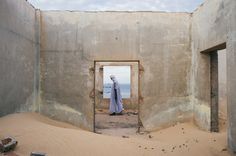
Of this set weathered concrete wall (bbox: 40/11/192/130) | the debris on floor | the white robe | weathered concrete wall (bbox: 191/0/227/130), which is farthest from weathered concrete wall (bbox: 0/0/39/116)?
the white robe

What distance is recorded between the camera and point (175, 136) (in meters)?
7.68

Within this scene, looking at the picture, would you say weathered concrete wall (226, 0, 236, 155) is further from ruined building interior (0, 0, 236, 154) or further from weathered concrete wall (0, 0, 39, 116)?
weathered concrete wall (0, 0, 39, 116)

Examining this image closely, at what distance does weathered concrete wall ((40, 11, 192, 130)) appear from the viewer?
858 cm

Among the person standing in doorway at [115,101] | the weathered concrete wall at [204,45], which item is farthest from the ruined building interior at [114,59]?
the person standing in doorway at [115,101]

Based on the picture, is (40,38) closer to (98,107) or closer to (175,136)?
(175,136)

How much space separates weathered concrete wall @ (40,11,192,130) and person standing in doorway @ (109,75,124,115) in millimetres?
5346

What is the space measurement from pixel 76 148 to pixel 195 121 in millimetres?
4319

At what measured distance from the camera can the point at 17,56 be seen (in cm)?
708

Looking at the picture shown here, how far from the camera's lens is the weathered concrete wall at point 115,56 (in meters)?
8.58

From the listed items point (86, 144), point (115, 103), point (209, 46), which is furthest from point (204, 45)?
point (115, 103)

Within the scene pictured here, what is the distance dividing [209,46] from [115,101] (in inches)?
307

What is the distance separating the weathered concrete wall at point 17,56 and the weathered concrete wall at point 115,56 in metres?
0.60

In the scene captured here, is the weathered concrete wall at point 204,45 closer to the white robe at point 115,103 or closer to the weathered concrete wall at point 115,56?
the weathered concrete wall at point 115,56

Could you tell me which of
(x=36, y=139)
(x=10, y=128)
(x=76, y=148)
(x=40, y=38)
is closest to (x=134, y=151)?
(x=76, y=148)
